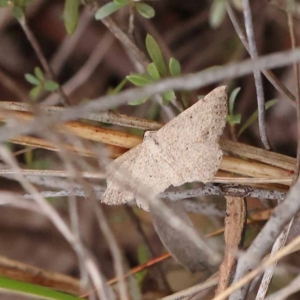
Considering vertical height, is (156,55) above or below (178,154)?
above

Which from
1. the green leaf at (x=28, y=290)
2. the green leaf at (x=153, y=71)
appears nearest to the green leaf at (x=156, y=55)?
the green leaf at (x=153, y=71)

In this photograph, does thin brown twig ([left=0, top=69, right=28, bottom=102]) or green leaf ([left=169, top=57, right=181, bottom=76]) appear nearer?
thin brown twig ([left=0, top=69, right=28, bottom=102])

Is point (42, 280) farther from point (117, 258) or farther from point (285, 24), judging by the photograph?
point (285, 24)

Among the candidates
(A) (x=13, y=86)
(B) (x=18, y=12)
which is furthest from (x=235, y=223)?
(B) (x=18, y=12)

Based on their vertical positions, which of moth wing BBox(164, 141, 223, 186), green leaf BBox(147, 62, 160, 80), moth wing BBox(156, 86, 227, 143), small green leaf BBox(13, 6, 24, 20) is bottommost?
moth wing BBox(164, 141, 223, 186)

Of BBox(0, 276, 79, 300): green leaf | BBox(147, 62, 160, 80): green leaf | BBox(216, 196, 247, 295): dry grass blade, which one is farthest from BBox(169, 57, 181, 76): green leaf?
→ BBox(0, 276, 79, 300): green leaf

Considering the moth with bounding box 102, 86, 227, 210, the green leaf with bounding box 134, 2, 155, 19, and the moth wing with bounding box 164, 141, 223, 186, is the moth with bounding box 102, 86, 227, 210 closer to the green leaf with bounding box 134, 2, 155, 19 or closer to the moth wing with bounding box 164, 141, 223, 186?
the moth wing with bounding box 164, 141, 223, 186

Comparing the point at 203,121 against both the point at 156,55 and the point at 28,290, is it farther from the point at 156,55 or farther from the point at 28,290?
the point at 28,290

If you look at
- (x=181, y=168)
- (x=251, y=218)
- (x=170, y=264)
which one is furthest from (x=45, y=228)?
(x=181, y=168)
